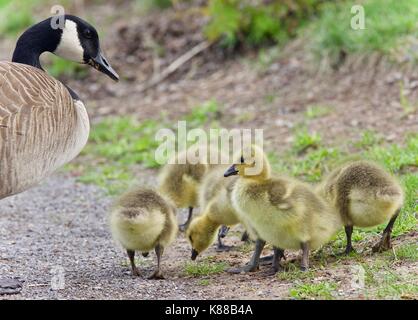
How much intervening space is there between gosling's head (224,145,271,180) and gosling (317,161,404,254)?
55 cm

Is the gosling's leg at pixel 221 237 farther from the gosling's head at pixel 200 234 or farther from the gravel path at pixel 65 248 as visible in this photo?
the gravel path at pixel 65 248

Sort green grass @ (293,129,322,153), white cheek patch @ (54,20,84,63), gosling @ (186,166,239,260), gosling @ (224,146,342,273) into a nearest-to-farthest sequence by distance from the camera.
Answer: gosling @ (224,146,342,273) → gosling @ (186,166,239,260) → white cheek patch @ (54,20,84,63) → green grass @ (293,129,322,153)

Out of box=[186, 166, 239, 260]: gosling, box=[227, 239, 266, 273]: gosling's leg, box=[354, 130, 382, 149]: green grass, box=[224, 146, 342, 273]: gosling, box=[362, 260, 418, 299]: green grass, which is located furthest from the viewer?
box=[354, 130, 382, 149]: green grass

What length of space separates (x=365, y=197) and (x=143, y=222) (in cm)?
152

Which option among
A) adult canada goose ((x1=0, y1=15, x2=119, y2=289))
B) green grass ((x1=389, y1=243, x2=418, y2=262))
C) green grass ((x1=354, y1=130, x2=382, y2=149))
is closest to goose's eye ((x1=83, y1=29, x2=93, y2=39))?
adult canada goose ((x1=0, y1=15, x2=119, y2=289))

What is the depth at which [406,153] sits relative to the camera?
7.95 metres

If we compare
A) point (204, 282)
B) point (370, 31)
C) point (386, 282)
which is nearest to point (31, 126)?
point (204, 282)

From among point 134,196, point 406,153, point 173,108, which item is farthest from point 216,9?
point 134,196

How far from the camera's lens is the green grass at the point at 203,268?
594 centimetres

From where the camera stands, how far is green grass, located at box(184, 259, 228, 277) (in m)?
5.94

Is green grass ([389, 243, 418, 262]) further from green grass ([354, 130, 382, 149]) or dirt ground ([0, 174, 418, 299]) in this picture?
green grass ([354, 130, 382, 149])

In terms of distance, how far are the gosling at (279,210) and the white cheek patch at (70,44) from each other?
1942 millimetres

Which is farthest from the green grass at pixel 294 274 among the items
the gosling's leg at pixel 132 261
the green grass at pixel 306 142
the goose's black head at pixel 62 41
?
the green grass at pixel 306 142

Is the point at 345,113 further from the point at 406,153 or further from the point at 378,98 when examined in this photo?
the point at 406,153
